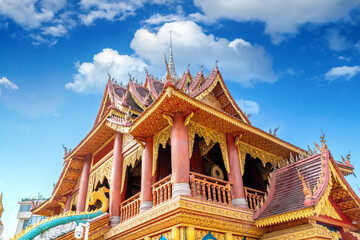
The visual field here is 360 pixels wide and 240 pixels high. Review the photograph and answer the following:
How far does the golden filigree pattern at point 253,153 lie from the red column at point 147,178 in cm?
282

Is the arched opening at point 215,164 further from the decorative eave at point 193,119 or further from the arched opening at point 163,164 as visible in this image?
the decorative eave at point 193,119

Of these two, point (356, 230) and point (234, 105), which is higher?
point (234, 105)

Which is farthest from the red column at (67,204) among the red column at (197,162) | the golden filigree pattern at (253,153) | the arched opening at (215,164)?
the golden filigree pattern at (253,153)

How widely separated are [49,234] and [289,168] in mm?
7474

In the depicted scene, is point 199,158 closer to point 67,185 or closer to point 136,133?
point 136,133

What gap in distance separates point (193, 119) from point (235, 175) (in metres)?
2.08

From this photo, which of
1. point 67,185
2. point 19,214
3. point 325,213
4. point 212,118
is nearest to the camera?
point 325,213

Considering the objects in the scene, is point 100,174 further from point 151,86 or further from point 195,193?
point 195,193

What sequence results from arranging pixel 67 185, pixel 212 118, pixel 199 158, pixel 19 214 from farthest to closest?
1. pixel 19 214
2. pixel 67 185
3. pixel 199 158
4. pixel 212 118

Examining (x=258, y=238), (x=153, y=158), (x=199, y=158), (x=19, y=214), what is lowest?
(x=258, y=238)

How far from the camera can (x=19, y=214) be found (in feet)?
156

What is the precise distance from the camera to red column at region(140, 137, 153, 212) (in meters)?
8.28

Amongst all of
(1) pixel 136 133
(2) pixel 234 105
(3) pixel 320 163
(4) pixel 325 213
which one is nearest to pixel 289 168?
(3) pixel 320 163

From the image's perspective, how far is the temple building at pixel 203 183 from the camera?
7.03 m
